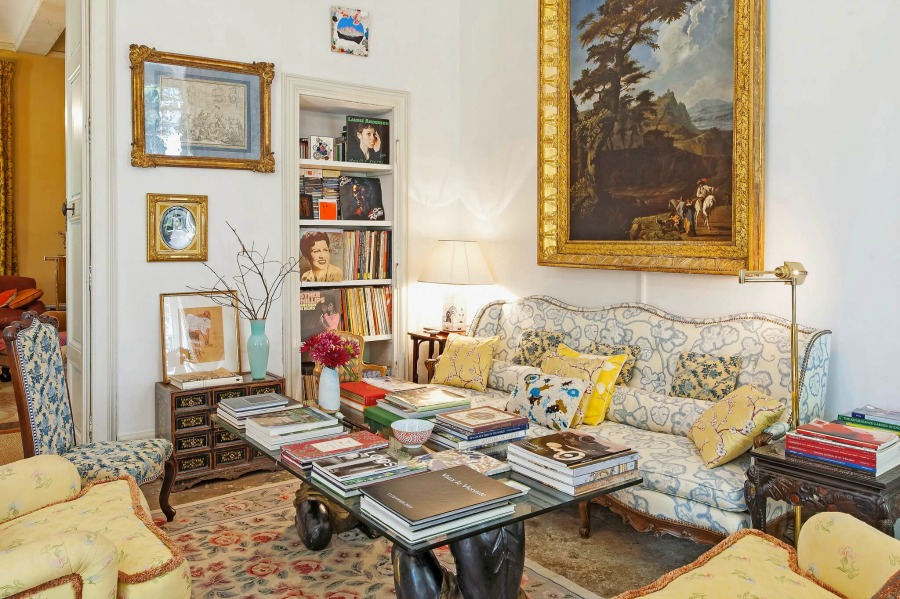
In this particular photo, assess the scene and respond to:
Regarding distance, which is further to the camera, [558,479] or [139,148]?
[139,148]

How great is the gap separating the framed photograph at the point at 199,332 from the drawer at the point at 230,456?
546 mm

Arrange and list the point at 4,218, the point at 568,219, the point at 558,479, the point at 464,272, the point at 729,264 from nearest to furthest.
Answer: the point at 558,479, the point at 729,264, the point at 568,219, the point at 464,272, the point at 4,218

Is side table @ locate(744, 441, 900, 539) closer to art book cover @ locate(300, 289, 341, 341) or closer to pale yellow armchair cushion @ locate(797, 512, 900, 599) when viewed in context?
pale yellow armchair cushion @ locate(797, 512, 900, 599)

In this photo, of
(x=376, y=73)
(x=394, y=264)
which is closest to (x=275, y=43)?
(x=376, y=73)

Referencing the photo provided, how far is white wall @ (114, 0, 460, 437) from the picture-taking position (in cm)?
423

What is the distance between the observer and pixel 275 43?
4633mm

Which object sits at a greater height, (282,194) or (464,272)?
(282,194)

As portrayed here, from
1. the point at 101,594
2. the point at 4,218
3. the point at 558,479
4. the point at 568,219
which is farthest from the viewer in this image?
the point at 4,218

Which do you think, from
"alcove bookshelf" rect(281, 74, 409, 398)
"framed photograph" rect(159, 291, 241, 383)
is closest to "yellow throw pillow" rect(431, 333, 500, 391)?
"alcove bookshelf" rect(281, 74, 409, 398)

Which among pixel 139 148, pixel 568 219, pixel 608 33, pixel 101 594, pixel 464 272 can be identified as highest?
pixel 608 33

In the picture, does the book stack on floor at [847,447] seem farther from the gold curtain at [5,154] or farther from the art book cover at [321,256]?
the gold curtain at [5,154]

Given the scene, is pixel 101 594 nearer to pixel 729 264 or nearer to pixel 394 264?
pixel 729 264

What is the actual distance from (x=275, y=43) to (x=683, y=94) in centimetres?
250

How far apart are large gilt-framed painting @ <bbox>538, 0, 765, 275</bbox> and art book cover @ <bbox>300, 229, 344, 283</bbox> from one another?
4.66 feet
